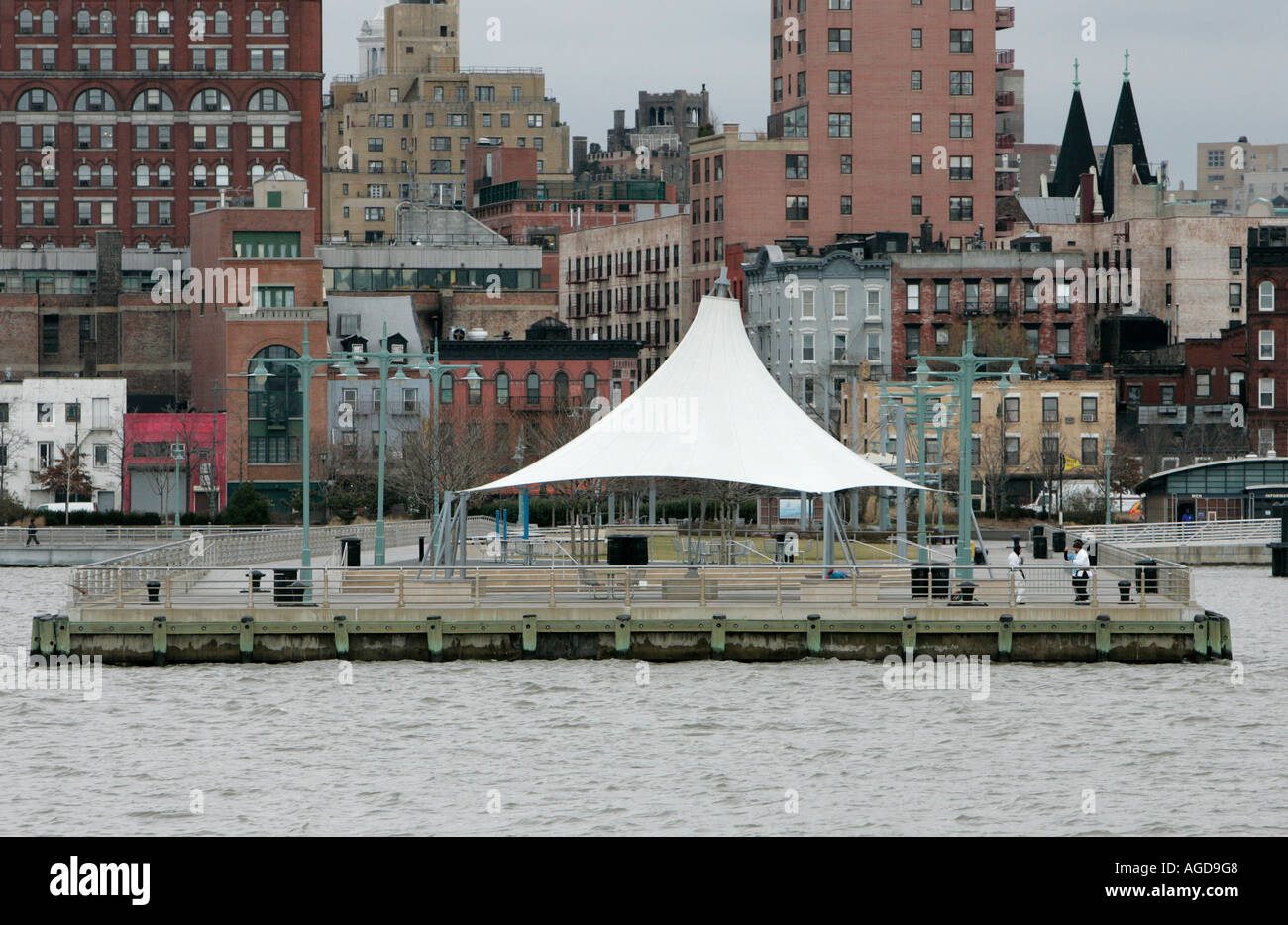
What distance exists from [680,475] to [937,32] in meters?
88.9

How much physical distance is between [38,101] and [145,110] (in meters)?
7.26

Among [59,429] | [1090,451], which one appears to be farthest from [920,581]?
[59,429]

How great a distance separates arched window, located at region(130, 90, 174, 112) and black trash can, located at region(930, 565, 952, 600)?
123923mm

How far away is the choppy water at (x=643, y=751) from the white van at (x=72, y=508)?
57884 mm

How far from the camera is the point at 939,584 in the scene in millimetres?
53719

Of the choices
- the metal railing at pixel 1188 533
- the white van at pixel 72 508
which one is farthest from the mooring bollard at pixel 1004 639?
the white van at pixel 72 508

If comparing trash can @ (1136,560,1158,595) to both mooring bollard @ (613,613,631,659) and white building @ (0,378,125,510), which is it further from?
white building @ (0,378,125,510)

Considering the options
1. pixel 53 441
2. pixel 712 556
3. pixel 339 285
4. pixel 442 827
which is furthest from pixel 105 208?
pixel 442 827

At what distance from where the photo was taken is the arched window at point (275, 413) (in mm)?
118625

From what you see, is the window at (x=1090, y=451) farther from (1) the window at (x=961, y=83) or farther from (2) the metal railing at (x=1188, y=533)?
(1) the window at (x=961, y=83)

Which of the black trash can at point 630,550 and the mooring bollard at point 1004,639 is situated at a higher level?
the black trash can at point 630,550
